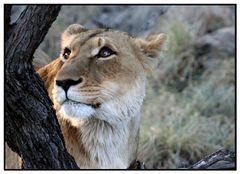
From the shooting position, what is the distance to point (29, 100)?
3.05 m

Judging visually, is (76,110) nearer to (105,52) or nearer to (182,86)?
(105,52)

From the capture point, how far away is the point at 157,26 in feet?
32.8

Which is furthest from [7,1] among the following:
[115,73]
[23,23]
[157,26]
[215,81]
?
[157,26]

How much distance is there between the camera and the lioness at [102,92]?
3549 mm

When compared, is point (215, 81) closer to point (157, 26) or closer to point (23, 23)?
point (157, 26)

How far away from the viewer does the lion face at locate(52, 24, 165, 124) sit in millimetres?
3459

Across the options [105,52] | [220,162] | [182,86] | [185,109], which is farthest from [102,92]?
[182,86]

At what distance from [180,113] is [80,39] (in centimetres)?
445

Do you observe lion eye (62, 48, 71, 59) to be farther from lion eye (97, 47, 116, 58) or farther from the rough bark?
the rough bark

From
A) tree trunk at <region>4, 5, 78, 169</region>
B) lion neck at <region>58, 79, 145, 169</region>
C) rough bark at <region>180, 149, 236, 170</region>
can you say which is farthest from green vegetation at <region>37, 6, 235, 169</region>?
tree trunk at <region>4, 5, 78, 169</region>

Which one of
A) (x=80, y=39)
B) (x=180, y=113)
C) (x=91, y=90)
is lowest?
(x=180, y=113)

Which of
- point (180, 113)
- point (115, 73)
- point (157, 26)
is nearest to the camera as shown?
point (115, 73)

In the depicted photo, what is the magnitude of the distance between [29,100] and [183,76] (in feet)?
21.0

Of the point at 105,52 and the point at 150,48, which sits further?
the point at 150,48
